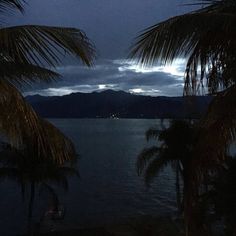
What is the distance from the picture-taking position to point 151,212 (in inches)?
2317

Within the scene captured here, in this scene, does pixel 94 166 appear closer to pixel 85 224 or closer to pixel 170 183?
pixel 170 183

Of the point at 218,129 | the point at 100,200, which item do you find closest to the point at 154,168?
the point at 218,129

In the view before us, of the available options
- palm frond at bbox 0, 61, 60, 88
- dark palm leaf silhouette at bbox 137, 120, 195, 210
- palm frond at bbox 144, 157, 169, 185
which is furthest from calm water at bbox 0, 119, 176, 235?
palm frond at bbox 0, 61, 60, 88

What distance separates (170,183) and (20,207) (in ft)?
88.5

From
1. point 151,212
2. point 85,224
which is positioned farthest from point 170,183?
point 85,224

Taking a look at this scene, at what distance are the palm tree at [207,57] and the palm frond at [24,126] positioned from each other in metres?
1.88

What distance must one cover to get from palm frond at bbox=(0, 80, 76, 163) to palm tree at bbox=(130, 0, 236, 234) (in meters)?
1.88

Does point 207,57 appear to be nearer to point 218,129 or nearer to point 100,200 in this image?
point 218,129

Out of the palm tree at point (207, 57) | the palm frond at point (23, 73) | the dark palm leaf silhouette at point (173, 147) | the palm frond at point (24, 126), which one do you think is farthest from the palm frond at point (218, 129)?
the dark palm leaf silhouette at point (173, 147)

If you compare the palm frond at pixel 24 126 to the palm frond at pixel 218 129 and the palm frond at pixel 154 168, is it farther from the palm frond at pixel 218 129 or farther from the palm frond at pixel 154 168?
the palm frond at pixel 154 168

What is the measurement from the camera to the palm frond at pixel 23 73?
7.26m

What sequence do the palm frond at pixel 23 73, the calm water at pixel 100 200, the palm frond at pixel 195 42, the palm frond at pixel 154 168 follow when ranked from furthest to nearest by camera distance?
the calm water at pixel 100 200 → the palm frond at pixel 154 168 → the palm frond at pixel 23 73 → the palm frond at pixel 195 42

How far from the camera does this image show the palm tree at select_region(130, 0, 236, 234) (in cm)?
610

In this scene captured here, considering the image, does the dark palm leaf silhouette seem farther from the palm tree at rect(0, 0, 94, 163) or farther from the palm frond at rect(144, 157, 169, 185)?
the palm tree at rect(0, 0, 94, 163)
